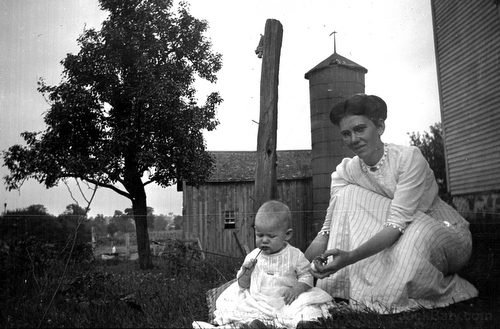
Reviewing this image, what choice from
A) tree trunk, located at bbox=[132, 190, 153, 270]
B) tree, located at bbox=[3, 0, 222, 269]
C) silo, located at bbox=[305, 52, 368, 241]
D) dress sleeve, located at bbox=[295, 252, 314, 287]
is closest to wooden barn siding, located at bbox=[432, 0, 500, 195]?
silo, located at bbox=[305, 52, 368, 241]

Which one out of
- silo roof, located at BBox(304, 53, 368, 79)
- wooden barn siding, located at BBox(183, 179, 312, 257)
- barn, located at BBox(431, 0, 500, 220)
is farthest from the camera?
barn, located at BBox(431, 0, 500, 220)

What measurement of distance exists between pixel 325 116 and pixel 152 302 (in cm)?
346

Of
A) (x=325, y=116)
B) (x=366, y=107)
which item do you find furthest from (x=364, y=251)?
(x=325, y=116)

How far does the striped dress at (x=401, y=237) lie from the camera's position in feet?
7.53

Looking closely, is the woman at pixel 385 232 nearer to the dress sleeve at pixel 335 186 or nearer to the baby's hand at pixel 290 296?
the dress sleeve at pixel 335 186

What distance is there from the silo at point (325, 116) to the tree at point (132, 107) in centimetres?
141

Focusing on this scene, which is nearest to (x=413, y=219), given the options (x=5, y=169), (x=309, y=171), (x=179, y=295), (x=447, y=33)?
(x=179, y=295)

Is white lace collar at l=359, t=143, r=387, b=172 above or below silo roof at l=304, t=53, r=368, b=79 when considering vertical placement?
below

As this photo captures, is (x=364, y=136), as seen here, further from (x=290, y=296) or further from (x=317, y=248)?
(x=290, y=296)

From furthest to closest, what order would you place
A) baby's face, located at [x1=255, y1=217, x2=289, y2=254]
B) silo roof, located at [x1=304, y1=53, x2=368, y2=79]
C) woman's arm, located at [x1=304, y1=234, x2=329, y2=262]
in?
silo roof, located at [x1=304, y1=53, x2=368, y2=79], woman's arm, located at [x1=304, y1=234, x2=329, y2=262], baby's face, located at [x1=255, y1=217, x2=289, y2=254]

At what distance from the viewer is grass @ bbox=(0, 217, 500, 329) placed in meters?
2.14

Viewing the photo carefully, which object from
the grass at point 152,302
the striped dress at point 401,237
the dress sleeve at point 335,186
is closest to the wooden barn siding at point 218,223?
the grass at point 152,302

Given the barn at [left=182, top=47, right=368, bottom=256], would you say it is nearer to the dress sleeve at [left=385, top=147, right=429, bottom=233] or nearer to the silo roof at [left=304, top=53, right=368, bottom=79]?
the silo roof at [left=304, top=53, right=368, bottom=79]

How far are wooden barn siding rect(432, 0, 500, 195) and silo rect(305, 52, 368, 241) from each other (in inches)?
69.6
